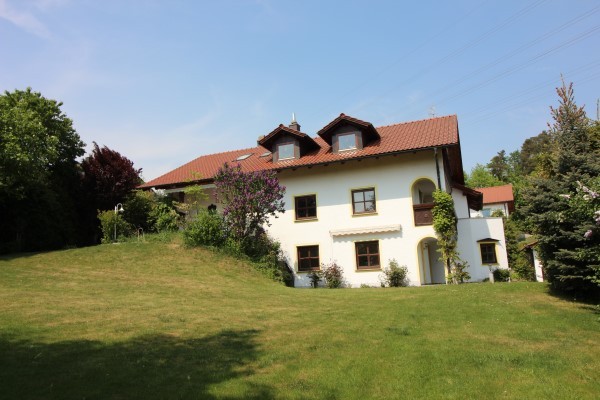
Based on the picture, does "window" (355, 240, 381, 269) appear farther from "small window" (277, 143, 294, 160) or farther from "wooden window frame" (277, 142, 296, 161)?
"small window" (277, 143, 294, 160)

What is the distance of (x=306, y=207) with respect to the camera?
24.7m

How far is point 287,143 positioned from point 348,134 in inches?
149

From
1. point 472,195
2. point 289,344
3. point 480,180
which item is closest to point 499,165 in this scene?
point 480,180

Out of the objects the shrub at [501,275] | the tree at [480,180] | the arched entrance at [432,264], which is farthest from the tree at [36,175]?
the tree at [480,180]

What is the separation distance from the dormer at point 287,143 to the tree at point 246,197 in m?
3.46

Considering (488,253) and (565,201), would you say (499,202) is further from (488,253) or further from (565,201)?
(565,201)

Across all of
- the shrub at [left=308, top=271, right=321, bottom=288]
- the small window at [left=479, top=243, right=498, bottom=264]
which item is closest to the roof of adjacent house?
the small window at [left=479, top=243, right=498, bottom=264]

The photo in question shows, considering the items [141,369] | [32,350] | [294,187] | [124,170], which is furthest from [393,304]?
[124,170]

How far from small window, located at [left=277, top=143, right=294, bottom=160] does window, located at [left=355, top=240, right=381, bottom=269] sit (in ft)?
21.9

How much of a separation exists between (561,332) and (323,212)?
51.2ft

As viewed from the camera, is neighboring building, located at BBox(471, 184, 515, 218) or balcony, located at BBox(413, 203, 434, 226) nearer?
balcony, located at BBox(413, 203, 434, 226)

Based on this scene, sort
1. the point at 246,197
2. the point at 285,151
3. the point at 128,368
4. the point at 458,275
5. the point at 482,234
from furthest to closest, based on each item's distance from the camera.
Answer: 1. the point at 285,151
2. the point at 482,234
3. the point at 246,197
4. the point at 458,275
5. the point at 128,368

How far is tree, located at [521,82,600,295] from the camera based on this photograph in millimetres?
12156

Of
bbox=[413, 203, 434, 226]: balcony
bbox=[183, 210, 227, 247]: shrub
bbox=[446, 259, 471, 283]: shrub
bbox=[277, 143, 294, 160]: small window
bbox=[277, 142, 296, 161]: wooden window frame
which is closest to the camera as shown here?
bbox=[446, 259, 471, 283]: shrub
